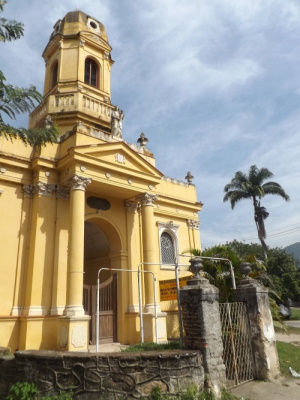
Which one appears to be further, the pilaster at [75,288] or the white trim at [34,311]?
the white trim at [34,311]

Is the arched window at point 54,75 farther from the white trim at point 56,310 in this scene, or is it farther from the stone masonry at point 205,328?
the stone masonry at point 205,328

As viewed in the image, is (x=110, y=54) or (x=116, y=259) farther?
(x=110, y=54)

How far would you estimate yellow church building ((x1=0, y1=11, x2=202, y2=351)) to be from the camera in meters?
10.6

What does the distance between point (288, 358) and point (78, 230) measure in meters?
7.82

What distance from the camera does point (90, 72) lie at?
701 inches

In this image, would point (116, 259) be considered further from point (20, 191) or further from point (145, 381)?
point (145, 381)

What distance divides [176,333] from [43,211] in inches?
321

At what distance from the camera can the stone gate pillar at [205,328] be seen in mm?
5949

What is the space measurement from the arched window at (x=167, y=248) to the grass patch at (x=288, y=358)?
661 centimetres

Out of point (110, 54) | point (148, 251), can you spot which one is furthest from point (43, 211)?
point (110, 54)

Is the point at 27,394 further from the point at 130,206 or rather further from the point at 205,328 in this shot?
the point at 130,206

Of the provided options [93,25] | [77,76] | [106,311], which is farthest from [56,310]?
[93,25]

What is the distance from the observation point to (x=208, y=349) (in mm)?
6004

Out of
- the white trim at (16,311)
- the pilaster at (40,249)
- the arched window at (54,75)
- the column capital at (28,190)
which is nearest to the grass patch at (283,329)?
the pilaster at (40,249)
